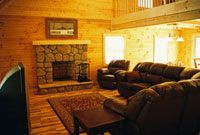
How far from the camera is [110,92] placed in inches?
241

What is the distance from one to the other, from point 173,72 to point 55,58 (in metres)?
3.80

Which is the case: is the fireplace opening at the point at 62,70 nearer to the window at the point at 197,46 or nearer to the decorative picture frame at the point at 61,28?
the decorative picture frame at the point at 61,28

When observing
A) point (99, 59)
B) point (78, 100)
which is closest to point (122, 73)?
point (78, 100)

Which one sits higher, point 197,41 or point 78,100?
point 197,41

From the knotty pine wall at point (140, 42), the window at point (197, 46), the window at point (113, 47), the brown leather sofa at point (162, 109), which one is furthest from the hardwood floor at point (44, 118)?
the window at point (197, 46)

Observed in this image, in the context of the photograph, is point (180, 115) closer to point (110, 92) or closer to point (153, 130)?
point (153, 130)

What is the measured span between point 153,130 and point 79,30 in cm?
513


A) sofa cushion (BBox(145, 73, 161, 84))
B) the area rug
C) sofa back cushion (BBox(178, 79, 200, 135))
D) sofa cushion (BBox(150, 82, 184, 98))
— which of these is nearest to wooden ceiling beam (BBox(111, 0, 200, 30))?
sofa cushion (BBox(145, 73, 161, 84))

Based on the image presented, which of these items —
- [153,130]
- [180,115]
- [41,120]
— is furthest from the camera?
[41,120]

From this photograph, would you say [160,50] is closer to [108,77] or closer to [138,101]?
[108,77]

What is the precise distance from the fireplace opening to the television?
455 centimetres

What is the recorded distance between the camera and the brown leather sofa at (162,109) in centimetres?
230

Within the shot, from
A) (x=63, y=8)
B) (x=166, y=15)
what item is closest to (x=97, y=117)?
(x=166, y=15)

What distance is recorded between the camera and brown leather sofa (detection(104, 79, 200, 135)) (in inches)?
90.7
